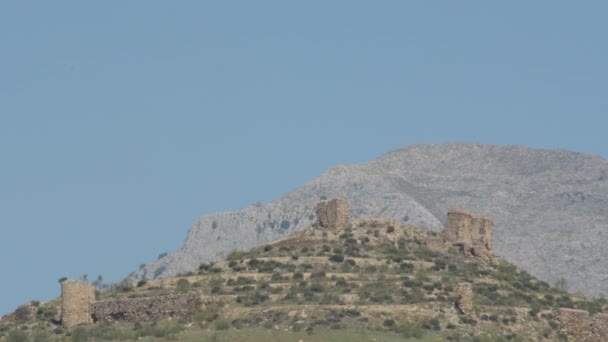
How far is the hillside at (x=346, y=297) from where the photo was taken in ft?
363

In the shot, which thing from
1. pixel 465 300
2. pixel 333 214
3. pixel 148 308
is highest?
pixel 333 214

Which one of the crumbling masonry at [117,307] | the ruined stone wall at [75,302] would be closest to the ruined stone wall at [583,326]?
the crumbling masonry at [117,307]

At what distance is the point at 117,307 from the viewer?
116 m

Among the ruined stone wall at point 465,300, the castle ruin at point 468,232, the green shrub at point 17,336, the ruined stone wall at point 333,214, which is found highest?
the ruined stone wall at point 333,214

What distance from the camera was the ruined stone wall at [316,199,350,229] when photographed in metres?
131

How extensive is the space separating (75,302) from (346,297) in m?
14.5

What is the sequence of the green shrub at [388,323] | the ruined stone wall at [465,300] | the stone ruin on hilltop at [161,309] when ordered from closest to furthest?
the green shrub at [388,323] → the stone ruin on hilltop at [161,309] → the ruined stone wall at [465,300]

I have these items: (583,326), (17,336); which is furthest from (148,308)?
(583,326)

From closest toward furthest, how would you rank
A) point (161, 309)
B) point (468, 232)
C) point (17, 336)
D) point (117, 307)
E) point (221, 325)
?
point (17, 336) < point (221, 325) < point (161, 309) < point (117, 307) < point (468, 232)

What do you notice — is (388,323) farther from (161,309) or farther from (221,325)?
(161,309)

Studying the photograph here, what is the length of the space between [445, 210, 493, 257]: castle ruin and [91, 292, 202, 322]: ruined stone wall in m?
22.8

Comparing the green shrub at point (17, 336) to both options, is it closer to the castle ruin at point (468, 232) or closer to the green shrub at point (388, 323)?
the green shrub at point (388, 323)

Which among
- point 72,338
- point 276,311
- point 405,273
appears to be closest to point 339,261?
point 405,273

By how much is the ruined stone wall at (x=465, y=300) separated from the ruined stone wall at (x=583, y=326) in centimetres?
497
